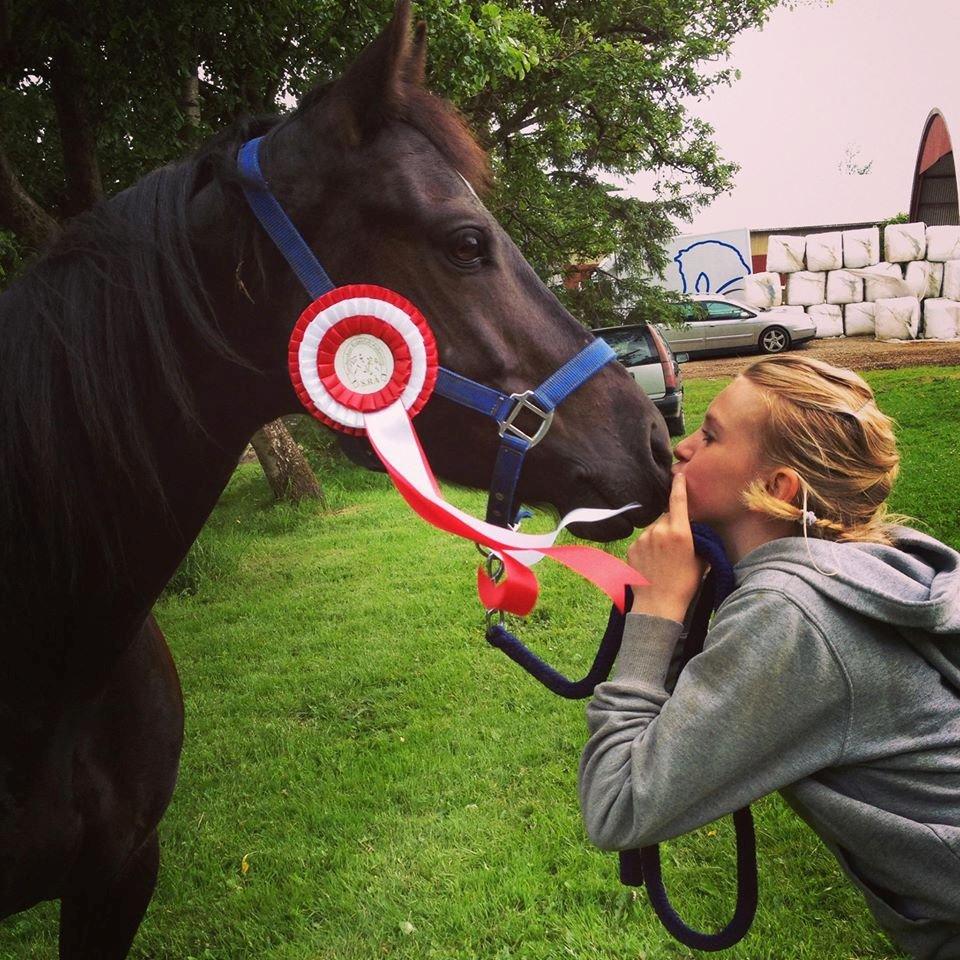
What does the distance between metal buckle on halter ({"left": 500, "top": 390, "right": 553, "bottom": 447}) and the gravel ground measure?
12.3 m

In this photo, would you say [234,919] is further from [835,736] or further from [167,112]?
[167,112]

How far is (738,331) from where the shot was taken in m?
19.2

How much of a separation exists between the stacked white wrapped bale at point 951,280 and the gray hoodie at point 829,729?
22.5 metres

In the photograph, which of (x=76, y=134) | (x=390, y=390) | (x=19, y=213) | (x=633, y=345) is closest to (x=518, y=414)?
(x=390, y=390)

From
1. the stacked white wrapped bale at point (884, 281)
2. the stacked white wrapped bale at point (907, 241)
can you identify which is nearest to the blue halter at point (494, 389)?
the stacked white wrapped bale at point (884, 281)

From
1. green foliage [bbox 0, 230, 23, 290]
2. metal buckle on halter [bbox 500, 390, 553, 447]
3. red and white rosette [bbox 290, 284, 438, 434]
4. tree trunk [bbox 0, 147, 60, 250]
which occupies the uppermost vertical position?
tree trunk [bbox 0, 147, 60, 250]

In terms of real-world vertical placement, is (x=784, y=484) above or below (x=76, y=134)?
below

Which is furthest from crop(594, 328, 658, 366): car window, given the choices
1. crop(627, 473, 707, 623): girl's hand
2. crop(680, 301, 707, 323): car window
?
crop(627, 473, 707, 623): girl's hand

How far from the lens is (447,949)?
2707 mm

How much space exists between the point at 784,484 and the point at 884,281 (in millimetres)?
23061

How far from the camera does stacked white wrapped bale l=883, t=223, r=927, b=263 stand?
837 inches

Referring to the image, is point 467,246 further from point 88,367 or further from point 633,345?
point 633,345

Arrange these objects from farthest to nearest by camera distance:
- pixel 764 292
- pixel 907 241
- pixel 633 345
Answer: pixel 764 292 → pixel 907 241 → pixel 633 345

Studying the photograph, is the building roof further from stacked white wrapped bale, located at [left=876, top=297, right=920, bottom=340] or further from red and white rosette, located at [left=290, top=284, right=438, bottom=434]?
red and white rosette, located at [left=290, top=284, right=438, bottom=434]
